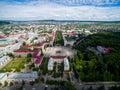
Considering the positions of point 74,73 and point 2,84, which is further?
point 74,73

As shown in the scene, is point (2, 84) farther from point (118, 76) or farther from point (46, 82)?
point (118, 76)

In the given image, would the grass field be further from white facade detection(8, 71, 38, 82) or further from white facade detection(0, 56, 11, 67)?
A: white facade detection(8, 71, 38, 82)

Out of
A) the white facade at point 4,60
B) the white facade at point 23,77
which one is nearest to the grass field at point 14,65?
the white facade at point 4,60

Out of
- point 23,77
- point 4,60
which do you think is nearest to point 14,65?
point 4,60

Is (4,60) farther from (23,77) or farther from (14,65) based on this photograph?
(23,77)

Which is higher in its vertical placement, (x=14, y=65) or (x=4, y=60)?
(x=4, y=60)

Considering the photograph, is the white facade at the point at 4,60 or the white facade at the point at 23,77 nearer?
the white facade at the point at 23,77

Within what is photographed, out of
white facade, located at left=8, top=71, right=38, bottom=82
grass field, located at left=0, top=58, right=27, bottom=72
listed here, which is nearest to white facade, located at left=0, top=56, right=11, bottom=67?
grass field, located at left=0, top=58, right=27, bottom=72

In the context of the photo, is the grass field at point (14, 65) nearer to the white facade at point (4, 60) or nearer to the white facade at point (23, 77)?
the white facade at point (4, 60)

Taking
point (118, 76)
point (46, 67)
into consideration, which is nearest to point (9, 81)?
point (46, 67)

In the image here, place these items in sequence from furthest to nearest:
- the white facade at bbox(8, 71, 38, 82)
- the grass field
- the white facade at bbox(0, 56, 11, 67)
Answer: the white facade at bbox(0, 56, 11, 67)
the grass field
the white facade at bbox(8, 71, 38, 82)

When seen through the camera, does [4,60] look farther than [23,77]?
Yes
